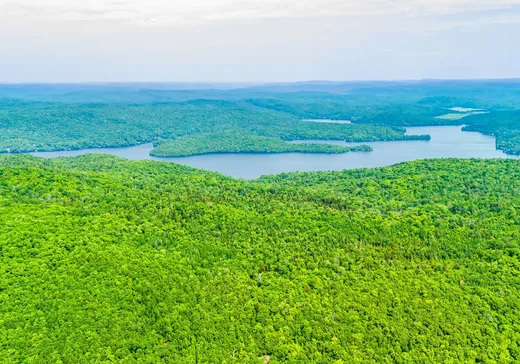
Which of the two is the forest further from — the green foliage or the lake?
the lake

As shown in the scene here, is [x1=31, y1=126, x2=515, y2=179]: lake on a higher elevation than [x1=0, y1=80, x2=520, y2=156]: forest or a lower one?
lower

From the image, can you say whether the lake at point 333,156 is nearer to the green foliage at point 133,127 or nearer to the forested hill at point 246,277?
the green foliage at point 133,127

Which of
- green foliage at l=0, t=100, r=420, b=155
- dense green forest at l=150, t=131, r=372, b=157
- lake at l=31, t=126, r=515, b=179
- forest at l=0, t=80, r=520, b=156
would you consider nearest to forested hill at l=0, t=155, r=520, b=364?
lake at l=31, t=126, r=515, b=179

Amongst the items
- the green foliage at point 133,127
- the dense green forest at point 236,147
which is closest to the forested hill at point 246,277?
the dense green forest at point 236,147

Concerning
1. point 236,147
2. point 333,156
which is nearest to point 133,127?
point 236,147

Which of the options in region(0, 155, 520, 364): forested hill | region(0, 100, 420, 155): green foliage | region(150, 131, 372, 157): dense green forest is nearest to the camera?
region(0, 155, 520, 364): forested hill

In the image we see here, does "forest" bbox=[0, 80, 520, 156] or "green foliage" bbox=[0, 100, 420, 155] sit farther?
"green foliage" bbox=[0, 100, 420, 155]

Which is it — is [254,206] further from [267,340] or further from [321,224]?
[267,340]

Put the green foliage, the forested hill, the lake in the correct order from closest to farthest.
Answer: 1. the forested hill
2. the lake
3. the green foliage
